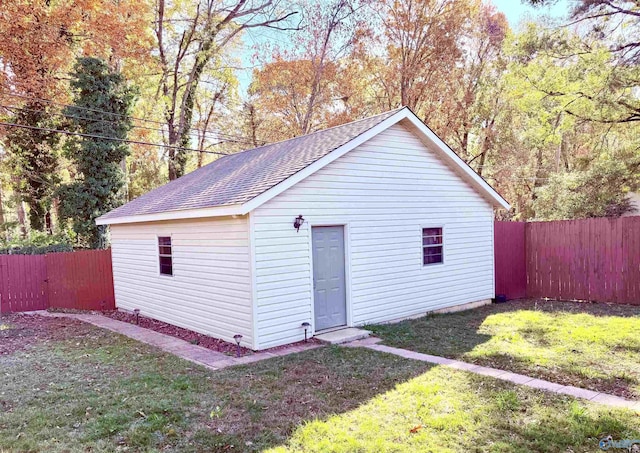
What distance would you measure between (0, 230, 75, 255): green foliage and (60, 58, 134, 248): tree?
0.52 m

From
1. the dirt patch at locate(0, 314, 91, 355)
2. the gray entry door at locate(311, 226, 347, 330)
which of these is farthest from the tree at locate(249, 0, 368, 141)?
the dirt patch at locate(0, 314, 91, 355)

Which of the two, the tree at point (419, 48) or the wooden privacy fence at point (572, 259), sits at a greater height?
the tree at point (419, 48)

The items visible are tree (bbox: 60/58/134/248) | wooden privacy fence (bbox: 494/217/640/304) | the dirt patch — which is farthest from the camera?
tree (bbox: 60/58/134/248)

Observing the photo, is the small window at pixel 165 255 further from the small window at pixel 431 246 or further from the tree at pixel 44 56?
the tree at pixel 44 56

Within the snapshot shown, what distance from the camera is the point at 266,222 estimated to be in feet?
22.9

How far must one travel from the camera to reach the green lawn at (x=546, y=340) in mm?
5402

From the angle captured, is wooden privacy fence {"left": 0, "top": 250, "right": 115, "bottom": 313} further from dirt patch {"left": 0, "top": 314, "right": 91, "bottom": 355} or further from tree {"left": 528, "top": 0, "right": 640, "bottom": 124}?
tree {"left": 528, "top": 0, "right": 640, "bottom": 124}

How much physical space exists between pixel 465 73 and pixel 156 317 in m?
19.6

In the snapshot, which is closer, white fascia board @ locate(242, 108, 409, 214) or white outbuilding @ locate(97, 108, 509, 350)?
white fascia board @ locate(242, 108, 409, 214)

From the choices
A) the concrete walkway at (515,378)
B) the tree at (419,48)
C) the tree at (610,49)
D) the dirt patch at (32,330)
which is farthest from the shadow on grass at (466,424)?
the tree at (419,48)

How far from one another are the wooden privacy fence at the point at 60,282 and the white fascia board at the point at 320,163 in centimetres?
758

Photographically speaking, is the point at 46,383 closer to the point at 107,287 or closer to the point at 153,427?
the point at 153,427

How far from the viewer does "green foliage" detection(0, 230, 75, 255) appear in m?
13.5

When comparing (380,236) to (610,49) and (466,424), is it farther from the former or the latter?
(610,49)
